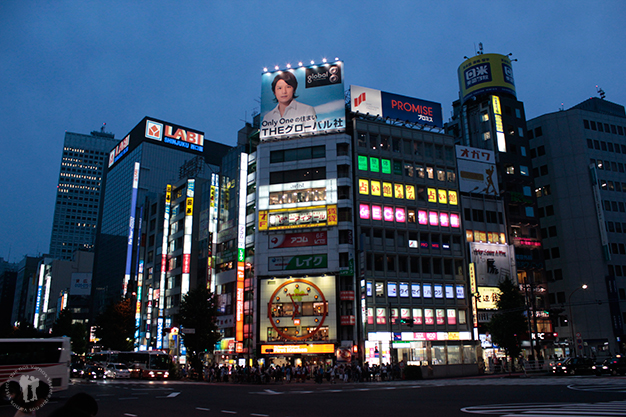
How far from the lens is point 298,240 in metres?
64.2

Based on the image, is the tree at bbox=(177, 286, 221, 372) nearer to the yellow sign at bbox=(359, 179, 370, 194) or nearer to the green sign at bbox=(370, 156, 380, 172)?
the yellow sign at bbox=(359, 179, 370, 194)

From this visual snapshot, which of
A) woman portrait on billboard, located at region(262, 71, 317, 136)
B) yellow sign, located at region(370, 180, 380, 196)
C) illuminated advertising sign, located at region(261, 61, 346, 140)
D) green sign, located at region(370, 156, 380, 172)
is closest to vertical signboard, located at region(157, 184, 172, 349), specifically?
illuminated advertising sign, located at region(261, 61, 346, 140)

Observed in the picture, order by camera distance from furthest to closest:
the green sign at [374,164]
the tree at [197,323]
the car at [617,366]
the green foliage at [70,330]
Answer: the green foliage at [70,330], the green sign at [374,164], the tree at [197,323], the car at [617,366]

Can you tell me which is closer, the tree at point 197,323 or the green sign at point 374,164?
the tree at point 197,323

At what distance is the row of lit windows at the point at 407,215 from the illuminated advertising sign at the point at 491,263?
469cm

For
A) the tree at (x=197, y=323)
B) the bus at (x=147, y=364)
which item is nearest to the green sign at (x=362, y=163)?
the tree at (x=197, y=323)

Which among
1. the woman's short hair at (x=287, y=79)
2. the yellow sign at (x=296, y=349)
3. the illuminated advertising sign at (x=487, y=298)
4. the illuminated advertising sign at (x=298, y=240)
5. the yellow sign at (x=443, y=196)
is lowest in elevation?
the yellow sign at (x=296, y=349)

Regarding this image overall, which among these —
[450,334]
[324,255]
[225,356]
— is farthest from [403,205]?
[225,356]

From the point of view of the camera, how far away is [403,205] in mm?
67562

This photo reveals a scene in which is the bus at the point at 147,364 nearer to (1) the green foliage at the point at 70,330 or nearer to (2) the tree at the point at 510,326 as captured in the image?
(2) the tree at the point at 510,326

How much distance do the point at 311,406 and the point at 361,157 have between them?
50.5m

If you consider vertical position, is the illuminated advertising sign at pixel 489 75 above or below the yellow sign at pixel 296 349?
above

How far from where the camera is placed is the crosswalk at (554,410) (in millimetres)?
13805

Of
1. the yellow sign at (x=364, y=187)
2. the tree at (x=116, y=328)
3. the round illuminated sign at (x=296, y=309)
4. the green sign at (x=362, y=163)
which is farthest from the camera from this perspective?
the tree at (x=116, y=328)
